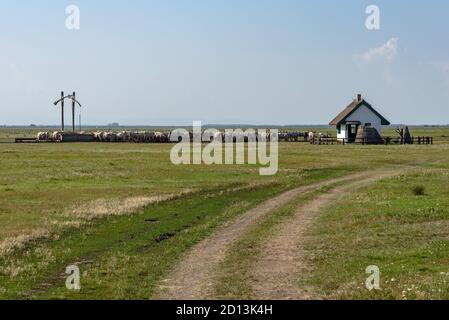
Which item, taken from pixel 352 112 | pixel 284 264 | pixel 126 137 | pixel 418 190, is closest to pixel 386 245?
pixel 284 264

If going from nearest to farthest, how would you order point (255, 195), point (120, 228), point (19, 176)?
point (120, 228) → point (255, 195) → point (19, 176)

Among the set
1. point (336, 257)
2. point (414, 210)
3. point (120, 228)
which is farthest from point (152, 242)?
point (414, 210)

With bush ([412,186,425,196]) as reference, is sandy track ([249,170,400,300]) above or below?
below

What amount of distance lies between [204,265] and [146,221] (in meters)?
8.51

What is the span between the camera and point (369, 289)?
503 inches

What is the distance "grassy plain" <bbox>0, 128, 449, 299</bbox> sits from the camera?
48.2ft

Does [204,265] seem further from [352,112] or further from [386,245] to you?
[352,112]

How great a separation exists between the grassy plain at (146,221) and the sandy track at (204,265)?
1.30ft

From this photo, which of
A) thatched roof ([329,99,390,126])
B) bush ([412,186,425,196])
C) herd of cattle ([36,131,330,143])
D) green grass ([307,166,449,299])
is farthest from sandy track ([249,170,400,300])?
herd of cattle ([36,131,330,143])

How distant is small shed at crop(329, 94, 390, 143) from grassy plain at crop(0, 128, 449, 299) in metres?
43.2

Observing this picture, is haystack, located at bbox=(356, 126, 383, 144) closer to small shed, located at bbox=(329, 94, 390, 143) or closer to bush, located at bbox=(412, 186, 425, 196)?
small shed, located at bbox=(329, 94, 390, 143)
